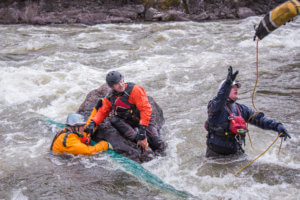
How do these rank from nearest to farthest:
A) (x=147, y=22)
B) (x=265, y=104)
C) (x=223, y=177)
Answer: (x=223, y=177) < (x=265, y=104) < (x=147, y=22)

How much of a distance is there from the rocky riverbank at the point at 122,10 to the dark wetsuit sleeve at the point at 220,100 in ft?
56.7

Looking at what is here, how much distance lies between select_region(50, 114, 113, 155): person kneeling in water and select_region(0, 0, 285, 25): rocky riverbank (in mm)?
16769

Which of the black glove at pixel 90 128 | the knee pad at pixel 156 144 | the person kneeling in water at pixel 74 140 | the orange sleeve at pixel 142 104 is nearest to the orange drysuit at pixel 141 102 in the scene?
the orange sleeve at pixel 142 104

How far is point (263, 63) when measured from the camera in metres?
10.9

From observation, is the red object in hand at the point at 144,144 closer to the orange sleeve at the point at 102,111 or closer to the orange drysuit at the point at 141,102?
the orange drysuit at the point at 141,102

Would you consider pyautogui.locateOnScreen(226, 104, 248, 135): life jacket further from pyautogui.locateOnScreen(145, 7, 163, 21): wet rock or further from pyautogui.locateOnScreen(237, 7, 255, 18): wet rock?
pyautogui.locateOnScreen(237, 7, 255, 18): wet rock

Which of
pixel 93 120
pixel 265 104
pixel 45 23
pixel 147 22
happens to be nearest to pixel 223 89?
pixel 93 120

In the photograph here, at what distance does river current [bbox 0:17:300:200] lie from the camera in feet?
15.2

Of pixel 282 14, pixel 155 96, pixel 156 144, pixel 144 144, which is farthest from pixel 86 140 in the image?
Result: pixel 155 96

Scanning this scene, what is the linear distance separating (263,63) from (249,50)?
2.05 m

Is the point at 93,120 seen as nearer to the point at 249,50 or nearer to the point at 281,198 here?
the point at 281,198

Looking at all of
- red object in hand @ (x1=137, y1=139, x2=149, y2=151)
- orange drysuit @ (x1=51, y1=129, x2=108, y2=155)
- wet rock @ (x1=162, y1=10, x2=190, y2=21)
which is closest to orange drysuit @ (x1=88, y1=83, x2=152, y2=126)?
red object in hand @ (x1=137, y1=139, x2=149, y2=151)

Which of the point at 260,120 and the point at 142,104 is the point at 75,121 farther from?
the point at 260,120

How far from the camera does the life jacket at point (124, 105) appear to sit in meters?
5.28
